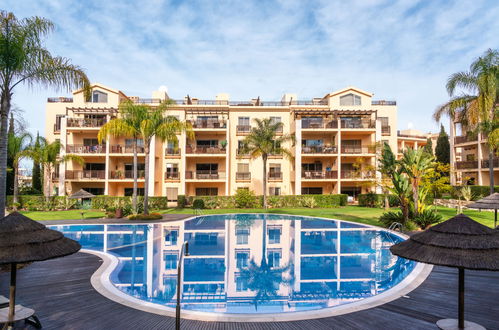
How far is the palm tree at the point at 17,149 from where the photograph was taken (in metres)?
28.5

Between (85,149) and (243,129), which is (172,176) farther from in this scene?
(243,129)

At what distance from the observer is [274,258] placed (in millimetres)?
13680

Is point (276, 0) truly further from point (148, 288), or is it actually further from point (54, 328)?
point (54, 328)

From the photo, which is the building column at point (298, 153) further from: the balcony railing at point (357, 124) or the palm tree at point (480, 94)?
the palm tree at point (480, 94)

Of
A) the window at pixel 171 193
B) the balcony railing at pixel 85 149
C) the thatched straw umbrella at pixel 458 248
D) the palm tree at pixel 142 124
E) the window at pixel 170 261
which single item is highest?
the palm tree at pixel 142 124

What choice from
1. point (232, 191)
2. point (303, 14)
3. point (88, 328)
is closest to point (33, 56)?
point (88, 328)

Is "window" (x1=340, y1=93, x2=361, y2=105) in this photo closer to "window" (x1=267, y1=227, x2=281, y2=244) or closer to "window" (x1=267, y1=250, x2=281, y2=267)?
"window" (x1=267, y1=227, x2=281, y2=244)

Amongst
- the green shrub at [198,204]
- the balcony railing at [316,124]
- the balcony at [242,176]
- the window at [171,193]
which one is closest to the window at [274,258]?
the green shrub at [198,204]

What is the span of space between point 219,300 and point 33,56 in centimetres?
1063

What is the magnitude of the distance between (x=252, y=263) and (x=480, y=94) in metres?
20.6

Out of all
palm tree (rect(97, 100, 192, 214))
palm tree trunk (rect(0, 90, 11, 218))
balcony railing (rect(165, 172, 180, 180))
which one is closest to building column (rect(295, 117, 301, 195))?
balcony railing (rect(165, 172, 180, 180))

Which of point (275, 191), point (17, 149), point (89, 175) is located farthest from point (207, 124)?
point (17, 149)

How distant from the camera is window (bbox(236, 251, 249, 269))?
495 inches

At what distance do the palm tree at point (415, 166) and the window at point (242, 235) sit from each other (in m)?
10.1
